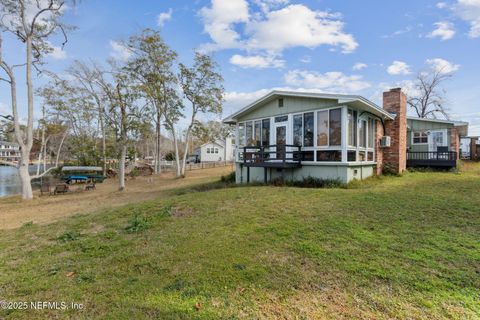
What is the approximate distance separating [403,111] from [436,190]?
21.9 feet

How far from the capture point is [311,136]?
11062 millimetres

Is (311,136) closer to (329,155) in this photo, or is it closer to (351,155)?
(329,155)

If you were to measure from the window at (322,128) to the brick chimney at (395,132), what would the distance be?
4491mm

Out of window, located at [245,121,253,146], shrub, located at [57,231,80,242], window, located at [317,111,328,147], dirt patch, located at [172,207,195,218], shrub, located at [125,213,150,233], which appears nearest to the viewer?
shrub, located at [57,231,80,242]

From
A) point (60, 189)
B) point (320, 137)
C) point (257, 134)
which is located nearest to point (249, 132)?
point (257, 134)

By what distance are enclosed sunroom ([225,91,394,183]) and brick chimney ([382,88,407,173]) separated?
632 mm

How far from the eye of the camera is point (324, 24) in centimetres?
1173

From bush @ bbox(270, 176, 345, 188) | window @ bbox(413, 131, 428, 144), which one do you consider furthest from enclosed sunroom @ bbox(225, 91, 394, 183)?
window @ bbox(413, 131, 428, 144)

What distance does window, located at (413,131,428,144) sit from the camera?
61.2ft

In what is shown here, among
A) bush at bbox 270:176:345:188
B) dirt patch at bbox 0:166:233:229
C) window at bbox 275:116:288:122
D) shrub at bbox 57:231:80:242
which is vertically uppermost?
window at bbox 275:116:288:122

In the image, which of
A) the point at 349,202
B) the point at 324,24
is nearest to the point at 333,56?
the point at 324,24

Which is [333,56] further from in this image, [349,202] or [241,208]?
[241,208]

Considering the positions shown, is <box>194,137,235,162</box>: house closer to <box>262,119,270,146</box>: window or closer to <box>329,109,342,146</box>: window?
<box>262,119,270,146</box>: window

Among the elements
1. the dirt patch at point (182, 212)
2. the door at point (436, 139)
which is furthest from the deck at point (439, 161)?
the dirt patch at point (182, 212)
